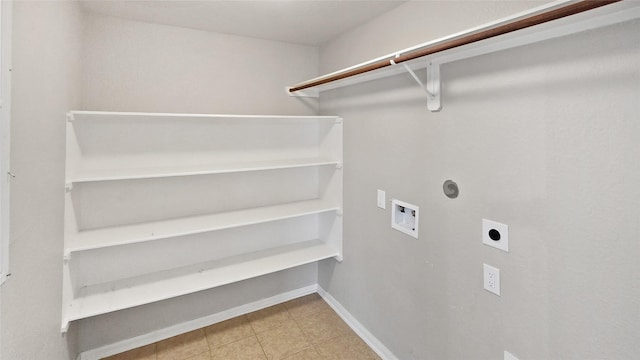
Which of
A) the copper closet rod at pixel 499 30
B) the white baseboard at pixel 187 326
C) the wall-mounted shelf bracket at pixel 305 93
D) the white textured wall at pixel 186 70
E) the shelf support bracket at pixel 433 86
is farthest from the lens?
the wall-mounted shelf bracket at pixel 305 93

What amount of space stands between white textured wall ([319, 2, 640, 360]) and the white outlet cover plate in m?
0.03

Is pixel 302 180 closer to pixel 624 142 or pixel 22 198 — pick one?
pixel 22 198

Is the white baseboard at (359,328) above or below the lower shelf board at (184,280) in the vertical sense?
below

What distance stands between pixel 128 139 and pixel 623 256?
2585mm

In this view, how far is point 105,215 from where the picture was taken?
6.40ft

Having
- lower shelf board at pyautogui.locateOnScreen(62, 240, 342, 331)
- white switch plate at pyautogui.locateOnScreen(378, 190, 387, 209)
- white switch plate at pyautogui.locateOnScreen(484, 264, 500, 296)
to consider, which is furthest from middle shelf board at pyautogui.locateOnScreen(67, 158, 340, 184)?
white switch plate at pyautogui.locateOnScreen(484, 264, 500, 296)

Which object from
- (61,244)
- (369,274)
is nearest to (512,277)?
(369,274)

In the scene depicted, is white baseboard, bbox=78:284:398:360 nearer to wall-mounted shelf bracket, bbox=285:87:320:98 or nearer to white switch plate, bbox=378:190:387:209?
white switch plate, bbox=378:190:387:209

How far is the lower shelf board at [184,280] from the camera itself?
1762 mm

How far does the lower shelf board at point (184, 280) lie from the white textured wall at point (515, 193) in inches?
29.0

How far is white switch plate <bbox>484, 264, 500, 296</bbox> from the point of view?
1294 millimetres

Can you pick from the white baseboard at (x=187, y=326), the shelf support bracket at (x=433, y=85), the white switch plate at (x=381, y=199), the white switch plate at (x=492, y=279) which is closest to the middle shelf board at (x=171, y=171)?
the white switch plate at (x=381, y=199)

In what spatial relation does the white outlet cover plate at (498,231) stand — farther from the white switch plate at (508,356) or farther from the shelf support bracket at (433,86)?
the shelf support bracket at (433,86)

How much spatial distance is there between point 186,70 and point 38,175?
1.25m
